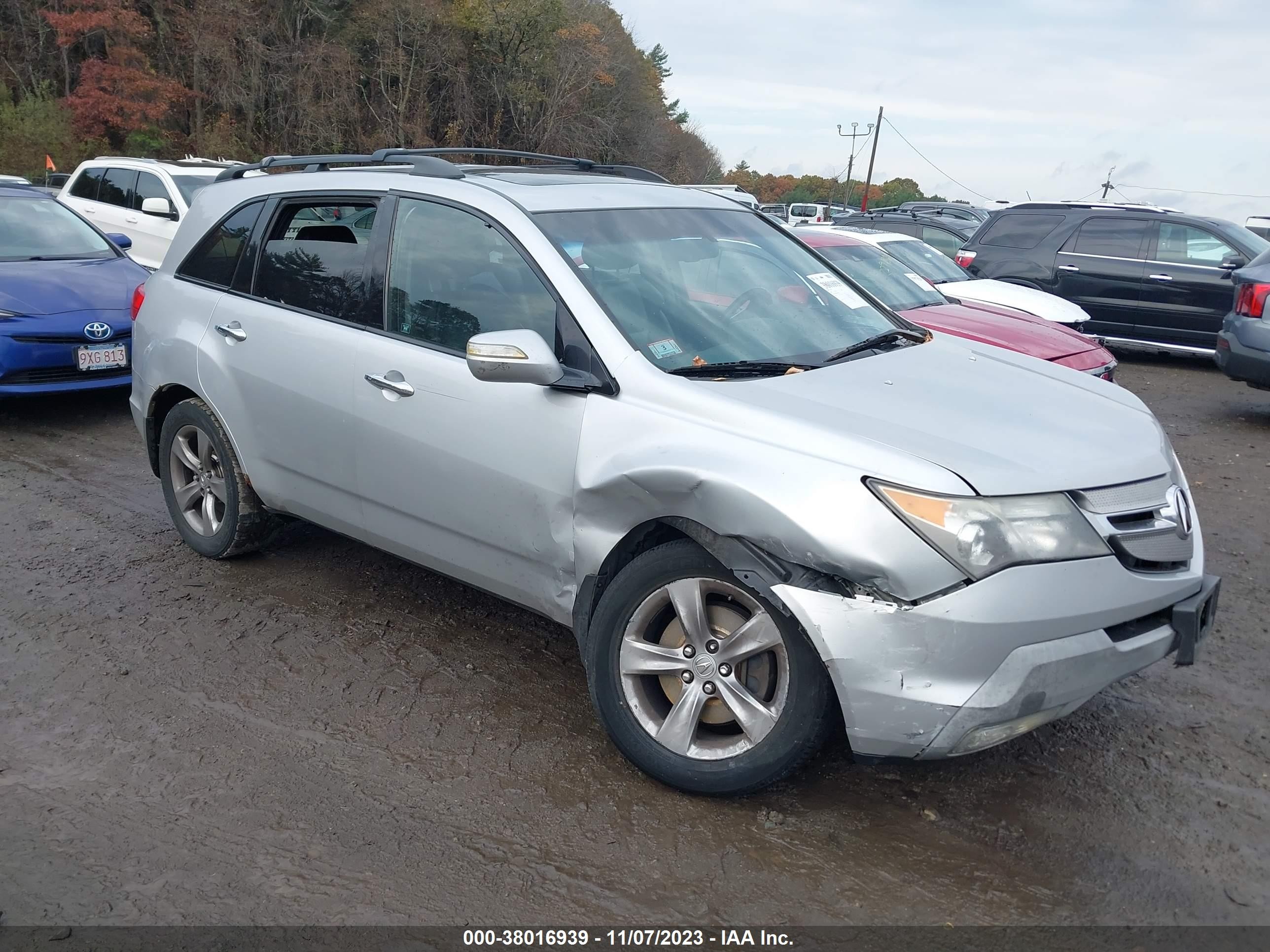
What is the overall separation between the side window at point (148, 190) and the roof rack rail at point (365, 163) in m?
7.57

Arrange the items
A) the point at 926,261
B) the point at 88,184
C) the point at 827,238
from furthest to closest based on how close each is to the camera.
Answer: the point at 88,184 → the point at 926,261 → the point at 827,238

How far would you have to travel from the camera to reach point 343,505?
163 inches

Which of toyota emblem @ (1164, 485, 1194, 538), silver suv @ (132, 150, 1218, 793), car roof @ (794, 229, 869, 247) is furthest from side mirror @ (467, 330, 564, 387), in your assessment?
car roof @ (794, 229, 869, 247)

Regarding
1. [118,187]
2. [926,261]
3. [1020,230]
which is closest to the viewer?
[926,261]

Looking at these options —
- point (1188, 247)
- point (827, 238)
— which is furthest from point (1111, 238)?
point (827, 238)

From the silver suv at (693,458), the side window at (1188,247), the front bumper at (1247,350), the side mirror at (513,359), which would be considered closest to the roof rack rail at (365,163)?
the silver suv at (693,458)

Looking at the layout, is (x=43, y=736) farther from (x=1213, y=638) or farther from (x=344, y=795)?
(x=1213, y=638)

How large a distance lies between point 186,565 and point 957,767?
11.9 ft

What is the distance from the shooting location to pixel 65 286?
7.67 metres

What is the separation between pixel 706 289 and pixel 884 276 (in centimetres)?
503

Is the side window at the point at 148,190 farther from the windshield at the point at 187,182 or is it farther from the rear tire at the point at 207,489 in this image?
the rear tire at the point at 207,489

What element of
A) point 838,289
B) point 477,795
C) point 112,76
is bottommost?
point 477,795

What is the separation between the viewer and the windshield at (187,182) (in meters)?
11.8

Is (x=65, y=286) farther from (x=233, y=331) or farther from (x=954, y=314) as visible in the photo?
(x=954, y=314)
